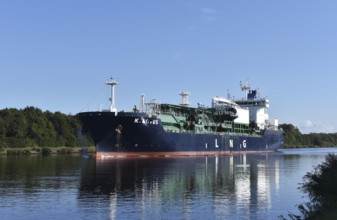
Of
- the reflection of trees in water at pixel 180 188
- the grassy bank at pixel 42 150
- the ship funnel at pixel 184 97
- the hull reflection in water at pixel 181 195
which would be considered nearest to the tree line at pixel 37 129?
the grassy bank at pixel 42 150

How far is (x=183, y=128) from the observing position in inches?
3954

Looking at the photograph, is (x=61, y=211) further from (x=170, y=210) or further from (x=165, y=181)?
(x=165, y=181)

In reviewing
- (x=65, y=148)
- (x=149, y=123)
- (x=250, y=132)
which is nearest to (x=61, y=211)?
(x=149, y=123)

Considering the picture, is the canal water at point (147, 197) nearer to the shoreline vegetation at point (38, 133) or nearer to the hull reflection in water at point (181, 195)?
the hull reflection in water at point (181, 195)

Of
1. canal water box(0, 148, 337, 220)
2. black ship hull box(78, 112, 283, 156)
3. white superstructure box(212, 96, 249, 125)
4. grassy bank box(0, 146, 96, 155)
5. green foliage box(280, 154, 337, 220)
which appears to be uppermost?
white superstructure box(212, 96, 249, 125)

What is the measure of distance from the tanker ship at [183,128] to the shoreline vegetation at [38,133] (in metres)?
33.7

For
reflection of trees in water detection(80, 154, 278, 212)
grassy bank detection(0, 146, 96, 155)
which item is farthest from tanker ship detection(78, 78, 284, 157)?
grassy bank detection(0, 146, 96, 155)

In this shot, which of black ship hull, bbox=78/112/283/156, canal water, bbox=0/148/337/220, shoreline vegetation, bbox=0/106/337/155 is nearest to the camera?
canal water, bbox=0/148/337/220

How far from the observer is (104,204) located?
95.0ft

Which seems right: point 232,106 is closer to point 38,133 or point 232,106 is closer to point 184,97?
point 184,97

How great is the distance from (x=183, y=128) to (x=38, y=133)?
56.9 meters

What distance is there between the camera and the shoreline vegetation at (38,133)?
13025 cm

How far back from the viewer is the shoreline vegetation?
5128 inches

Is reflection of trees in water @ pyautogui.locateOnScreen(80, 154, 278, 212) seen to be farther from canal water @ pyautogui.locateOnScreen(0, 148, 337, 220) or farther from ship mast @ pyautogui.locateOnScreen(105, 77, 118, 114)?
ship mast @ pyautogui.locateOnScreen(105, 77, 118, 114)
